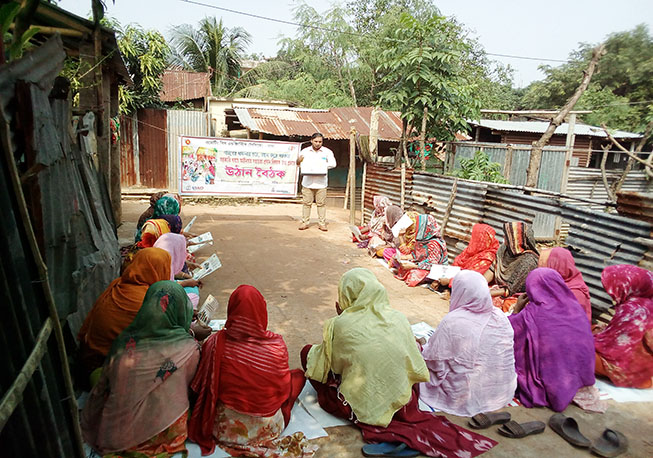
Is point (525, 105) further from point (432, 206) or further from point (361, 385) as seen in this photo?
point (361, 385)

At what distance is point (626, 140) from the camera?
16719 millimetres

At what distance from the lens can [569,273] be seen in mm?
4121

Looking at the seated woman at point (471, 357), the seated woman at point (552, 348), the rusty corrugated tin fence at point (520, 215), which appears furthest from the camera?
the rusty corrugated tin fence at point (520, 215)

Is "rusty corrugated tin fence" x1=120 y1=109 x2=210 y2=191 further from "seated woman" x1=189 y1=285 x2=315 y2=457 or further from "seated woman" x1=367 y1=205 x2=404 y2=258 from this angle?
"seated woman" x1=189 y1=285 x2=315 y2=457

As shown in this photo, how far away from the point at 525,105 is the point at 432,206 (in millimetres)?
22744

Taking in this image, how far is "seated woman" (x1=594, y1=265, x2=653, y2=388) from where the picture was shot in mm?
3566

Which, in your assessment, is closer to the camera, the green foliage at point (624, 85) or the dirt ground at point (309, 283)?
the dirt ground at point (309, 283)

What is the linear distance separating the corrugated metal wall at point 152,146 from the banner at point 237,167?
3.79m

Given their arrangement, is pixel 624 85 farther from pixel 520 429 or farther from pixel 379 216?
pixel 520 429

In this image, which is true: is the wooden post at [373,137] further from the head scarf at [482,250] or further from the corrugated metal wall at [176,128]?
the corrugated metal wall at [176,128]

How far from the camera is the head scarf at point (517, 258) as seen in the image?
5.02m

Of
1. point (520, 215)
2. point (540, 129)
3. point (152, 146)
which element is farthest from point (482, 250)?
point (540, 129)

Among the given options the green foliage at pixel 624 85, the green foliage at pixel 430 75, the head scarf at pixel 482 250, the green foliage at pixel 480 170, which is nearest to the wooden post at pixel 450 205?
the head scarf at pixel 482 250

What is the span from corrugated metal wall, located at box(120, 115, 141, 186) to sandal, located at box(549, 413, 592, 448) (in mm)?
12685
